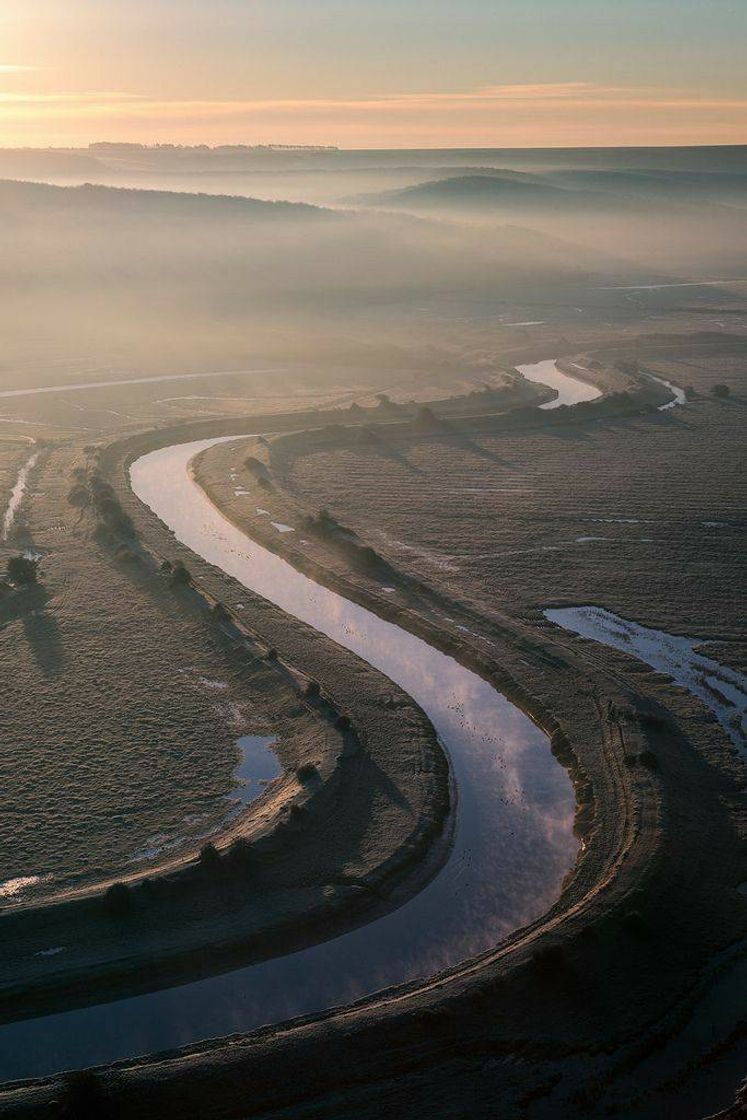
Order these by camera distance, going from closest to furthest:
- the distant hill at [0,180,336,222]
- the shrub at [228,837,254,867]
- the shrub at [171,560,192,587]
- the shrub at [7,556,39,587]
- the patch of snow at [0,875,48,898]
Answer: the patch of snow at [0,875,48,898], the shrub at [228,837,254,867], the shrub at [7,556,39,587], the shrub at [171,560,192,587], the distant hill at [0,180,336,222]

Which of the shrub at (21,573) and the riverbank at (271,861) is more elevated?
the shrub at (21,573)

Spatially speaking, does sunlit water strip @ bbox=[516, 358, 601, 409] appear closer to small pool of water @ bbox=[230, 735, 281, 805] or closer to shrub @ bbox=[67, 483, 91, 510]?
shrub @ bbox=[67, 483, 91, 510]

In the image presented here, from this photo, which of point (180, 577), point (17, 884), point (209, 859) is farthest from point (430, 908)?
point (180, 577)

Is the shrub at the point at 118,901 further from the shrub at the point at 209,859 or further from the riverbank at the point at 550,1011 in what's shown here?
the riverbank at the point at 550,1011

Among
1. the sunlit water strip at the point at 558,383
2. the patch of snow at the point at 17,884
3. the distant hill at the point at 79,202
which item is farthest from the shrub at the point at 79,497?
the distant hill at the point at 79,202

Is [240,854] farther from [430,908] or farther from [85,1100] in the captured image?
[85,1100]

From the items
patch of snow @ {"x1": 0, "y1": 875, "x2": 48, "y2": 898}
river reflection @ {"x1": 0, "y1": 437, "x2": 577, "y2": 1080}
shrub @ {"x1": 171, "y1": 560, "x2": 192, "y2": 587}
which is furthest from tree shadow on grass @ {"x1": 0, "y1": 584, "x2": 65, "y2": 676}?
patch of snow @ {"x1": 0, "y1": 875, "x2": 48, "y2": 898}
